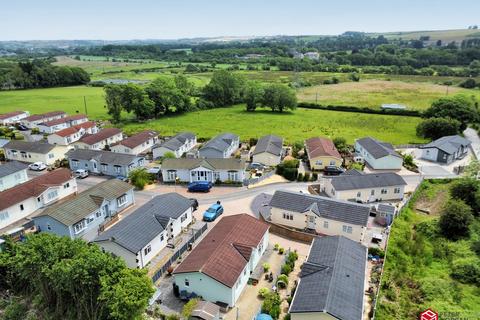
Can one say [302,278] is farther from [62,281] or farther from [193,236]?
[62,281]

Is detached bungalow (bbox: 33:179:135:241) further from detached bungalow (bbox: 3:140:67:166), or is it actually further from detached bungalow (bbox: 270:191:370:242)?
detached bungalow (bbox: 3:140:67:166)

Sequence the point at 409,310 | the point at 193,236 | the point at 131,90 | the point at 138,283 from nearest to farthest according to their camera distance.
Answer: the point at 138,283
the point at 409,310
the point at 193,236
the point at 131,90

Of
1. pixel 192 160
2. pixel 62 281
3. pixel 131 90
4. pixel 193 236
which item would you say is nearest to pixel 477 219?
pixel 193 236

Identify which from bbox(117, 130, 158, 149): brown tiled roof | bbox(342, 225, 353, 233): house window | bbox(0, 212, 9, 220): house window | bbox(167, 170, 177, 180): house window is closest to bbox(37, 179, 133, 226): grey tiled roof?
bbox(0, 212, 9, 220): house window

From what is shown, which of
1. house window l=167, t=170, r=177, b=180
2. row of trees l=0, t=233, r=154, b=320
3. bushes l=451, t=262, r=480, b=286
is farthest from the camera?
house window l=167, t=170, r=177, b=180

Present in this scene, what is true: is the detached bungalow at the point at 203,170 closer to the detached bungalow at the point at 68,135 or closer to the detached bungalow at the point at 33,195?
the detached bungalow at the point at 33,195
